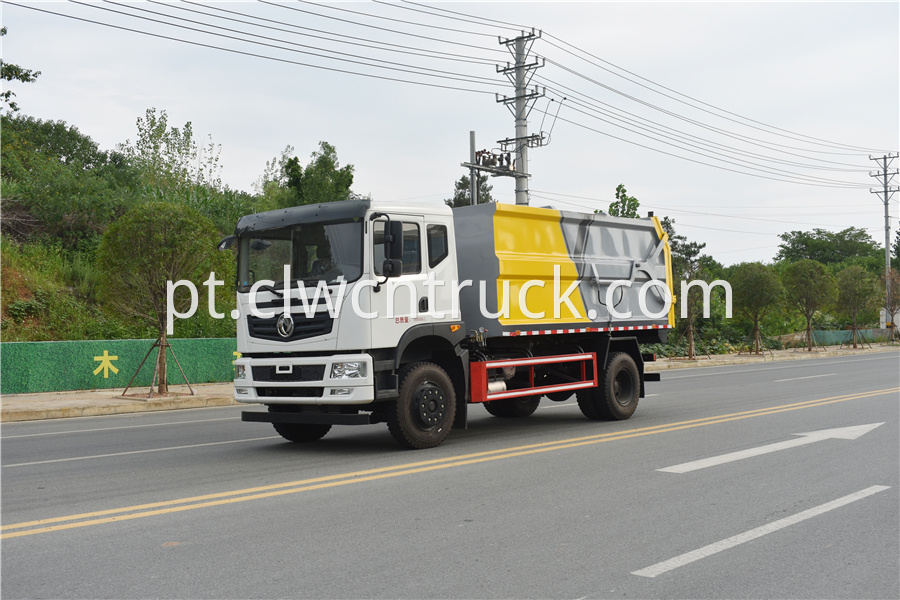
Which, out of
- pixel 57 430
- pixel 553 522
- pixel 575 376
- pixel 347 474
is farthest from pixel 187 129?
pixel 553 522

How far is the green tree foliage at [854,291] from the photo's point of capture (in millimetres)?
45656

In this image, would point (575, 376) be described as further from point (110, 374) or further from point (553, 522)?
point (110, 374)

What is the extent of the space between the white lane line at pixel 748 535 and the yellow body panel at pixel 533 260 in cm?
501

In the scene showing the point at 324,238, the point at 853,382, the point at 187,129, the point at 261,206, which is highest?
the point at 187,129

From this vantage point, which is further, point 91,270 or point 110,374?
point 91,270

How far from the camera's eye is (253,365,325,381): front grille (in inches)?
383

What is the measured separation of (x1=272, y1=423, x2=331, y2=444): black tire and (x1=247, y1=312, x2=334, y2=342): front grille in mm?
1490

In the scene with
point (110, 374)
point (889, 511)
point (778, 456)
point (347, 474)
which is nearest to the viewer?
point (889, 511)

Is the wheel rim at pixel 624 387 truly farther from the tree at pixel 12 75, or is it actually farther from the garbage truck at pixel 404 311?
the tree at pixel 12 75

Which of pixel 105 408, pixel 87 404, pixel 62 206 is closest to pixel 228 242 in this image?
pixel 105 408

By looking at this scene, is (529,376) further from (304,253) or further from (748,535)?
(748,535)

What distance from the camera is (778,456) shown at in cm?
956

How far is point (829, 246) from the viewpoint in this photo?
3733 inches

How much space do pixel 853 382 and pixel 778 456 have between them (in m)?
12.5
